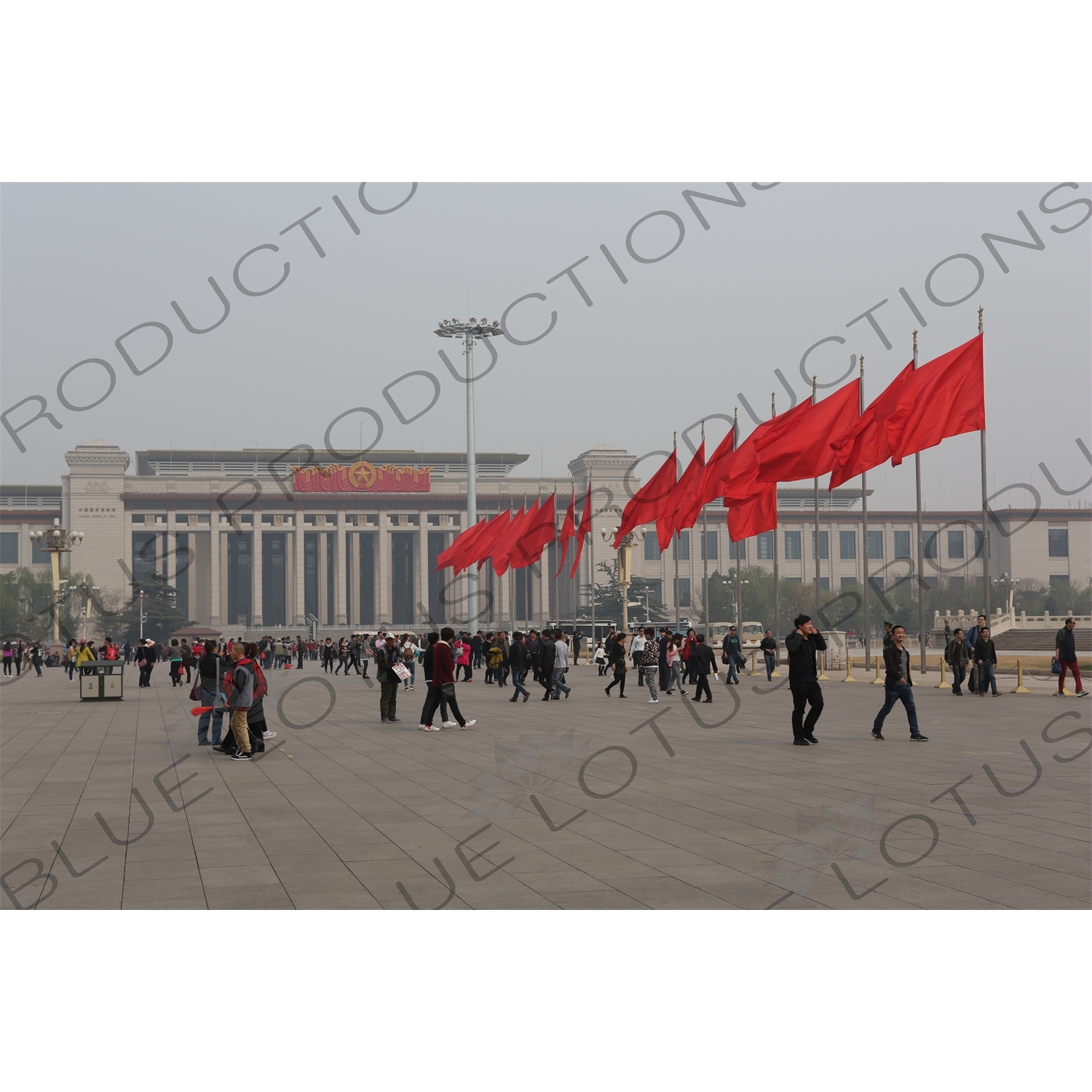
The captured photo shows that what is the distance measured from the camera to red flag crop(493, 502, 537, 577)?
3416cm

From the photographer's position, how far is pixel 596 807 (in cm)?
1034

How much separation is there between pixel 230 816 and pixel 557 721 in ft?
32.8

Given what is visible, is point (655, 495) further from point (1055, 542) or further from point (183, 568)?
point (1055, 542)

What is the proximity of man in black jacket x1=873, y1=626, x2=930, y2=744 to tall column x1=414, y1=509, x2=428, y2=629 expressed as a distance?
95.2 metres

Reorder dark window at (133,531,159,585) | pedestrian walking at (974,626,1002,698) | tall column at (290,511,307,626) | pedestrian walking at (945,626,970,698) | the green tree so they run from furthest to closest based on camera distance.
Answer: tall column at (290,511,307,626) → dark window at (133,531,159,585) → the green tree → pedestrian walking at (945,626,970,698) → pedestrian walking at (974,626,1002,698)

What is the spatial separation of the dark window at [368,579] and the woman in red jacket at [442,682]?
9679 centimetres

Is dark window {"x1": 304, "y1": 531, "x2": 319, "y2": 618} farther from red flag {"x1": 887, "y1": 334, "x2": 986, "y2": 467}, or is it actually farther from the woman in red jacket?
red flag {"x1": 887, "y1": 334, "x2": 986, "y2": 467}

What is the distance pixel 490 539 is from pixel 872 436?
56.0 ft

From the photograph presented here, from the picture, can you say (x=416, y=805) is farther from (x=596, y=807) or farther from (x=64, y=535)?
(x=64, y=535)

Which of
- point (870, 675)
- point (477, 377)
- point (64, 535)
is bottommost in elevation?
point (870, 675)

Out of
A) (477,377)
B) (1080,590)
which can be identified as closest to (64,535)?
(477,377)

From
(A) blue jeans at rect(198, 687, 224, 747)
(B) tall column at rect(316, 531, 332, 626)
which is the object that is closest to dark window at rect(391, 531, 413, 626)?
(B) tall column at rect(316, 531, 332, 626)

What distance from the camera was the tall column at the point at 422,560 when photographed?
110688mm

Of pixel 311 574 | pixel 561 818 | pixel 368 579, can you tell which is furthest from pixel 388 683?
pixel 311 574
